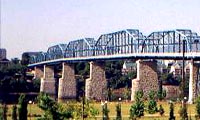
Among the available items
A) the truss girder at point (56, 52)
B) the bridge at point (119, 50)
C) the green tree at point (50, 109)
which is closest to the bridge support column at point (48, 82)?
the bridge at point (119, 50)

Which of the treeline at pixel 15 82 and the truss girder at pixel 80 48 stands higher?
the truss girder at pixel 80 48

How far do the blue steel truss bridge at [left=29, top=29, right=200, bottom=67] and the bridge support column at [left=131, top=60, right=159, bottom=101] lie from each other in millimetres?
1355

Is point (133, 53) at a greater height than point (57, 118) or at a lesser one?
greater

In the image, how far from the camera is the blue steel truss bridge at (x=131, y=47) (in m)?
66.6

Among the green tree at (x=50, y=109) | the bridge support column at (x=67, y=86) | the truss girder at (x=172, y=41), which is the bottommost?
the green tree at (x=50, y=109)

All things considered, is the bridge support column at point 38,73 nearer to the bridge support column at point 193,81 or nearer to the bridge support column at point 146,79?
the bridge support column at point 146,79

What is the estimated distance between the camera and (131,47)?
82.1 m

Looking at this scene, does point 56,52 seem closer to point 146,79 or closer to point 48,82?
point 48,82

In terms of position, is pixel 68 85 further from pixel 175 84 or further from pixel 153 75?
pixel 153 75

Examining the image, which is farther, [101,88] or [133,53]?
[101,88]

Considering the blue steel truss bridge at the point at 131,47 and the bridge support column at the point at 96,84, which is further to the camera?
the bridge support column at the point at 96,84

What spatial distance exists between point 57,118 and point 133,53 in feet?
167

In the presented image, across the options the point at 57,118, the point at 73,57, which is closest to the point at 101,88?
the point at 73,57

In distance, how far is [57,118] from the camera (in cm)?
2745
